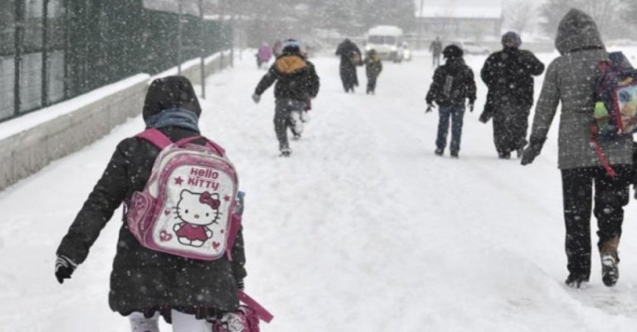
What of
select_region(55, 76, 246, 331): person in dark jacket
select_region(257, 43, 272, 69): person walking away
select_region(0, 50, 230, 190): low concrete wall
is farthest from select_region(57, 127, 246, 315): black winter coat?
select_region(257, 43, 272, 69): person walking away

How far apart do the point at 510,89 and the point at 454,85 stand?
78 centimetres

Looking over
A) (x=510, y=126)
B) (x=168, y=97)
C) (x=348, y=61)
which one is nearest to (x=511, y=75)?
(x=510, y=126)

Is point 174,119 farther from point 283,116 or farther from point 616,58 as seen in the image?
point 283,116

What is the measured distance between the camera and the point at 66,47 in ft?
38.8

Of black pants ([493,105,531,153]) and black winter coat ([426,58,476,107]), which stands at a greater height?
black winter coat ([426,58,476,107])

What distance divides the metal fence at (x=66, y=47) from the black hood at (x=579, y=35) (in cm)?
553

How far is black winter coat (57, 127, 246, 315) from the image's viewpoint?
3.28m

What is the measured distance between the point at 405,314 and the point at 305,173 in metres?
5.78

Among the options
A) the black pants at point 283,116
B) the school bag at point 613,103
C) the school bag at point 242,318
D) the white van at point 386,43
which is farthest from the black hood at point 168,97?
the white van at point 386,43

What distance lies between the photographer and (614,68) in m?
5.88

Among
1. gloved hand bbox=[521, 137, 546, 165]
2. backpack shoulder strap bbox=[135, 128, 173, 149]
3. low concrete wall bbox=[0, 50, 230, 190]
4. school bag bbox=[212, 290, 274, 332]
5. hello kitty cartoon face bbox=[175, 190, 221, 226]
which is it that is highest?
backpack shoulder strap bbox=[135, 128, 173, 149]

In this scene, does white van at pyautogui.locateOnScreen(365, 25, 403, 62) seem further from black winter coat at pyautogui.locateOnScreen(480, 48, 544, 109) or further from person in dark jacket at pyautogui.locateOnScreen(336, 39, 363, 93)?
black winter coat at pyautogui.locateOnScreen(480, 48, 544, 109)

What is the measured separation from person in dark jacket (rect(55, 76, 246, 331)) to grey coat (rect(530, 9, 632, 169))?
11.0 feet

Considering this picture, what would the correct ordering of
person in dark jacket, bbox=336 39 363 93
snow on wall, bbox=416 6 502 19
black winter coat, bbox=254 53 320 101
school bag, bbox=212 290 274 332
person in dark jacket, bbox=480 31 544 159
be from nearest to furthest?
1. school bag, bbox=212 290 274 332
2. person in dark jacket, bbox=480 31 544 159
3. black winter coat, bbox=254 53 320 101
4. person in dark jacket, bbox=336 39 363 93
5. snow on wall, bbox=416 6 502 19
